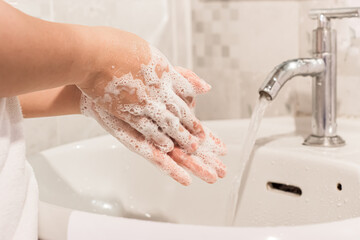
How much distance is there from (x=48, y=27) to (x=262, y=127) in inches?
22.1

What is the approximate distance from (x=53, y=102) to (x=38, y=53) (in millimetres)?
222

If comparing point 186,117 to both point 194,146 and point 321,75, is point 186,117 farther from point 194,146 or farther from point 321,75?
point 321,75

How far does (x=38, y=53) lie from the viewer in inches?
16.9

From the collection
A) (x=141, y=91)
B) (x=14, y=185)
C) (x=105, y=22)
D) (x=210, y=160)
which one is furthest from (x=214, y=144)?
(x=105, y=22)

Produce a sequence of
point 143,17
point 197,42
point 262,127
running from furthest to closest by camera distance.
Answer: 1. point 197,42
2. point 143,17
3. point 262,127

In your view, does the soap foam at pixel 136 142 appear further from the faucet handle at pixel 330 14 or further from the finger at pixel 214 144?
the faucet handle at pixel 330 14

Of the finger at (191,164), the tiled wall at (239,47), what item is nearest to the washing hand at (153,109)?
the finger at (191,164)

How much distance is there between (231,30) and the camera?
1053 millimetres

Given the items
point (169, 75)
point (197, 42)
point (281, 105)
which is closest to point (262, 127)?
point (281, 105)

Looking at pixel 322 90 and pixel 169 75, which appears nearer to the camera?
pixel 169 75

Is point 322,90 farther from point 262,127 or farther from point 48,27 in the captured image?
point 48,27

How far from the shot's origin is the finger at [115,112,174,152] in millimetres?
537

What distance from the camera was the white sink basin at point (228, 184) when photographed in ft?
2.35

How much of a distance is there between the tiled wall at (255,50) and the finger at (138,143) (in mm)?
446
